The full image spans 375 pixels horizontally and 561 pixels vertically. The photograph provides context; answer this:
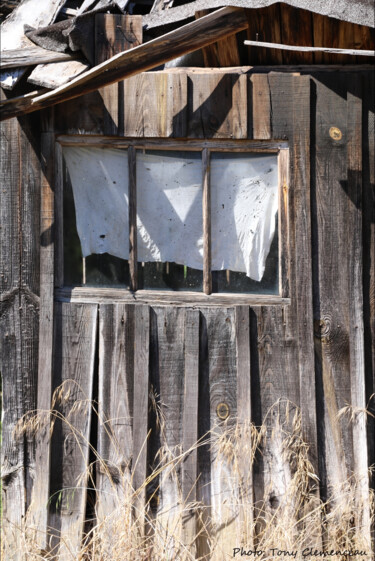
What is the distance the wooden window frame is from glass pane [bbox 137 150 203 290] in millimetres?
47

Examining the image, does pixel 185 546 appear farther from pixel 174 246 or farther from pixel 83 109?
pixel 83 109

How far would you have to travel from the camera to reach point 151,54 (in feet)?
10.7

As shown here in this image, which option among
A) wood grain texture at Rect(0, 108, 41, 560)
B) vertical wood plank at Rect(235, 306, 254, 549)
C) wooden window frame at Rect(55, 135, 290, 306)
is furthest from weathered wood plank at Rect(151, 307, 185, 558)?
wood grain texture at Rect(0, 108, 41, 560)

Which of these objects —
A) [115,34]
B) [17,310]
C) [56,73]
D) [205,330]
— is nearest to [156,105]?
[115,34]

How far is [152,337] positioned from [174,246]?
0.58m

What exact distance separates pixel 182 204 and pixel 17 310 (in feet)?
4.00

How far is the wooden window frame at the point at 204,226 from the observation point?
3588mm

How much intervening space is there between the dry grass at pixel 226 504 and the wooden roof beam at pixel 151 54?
175cm

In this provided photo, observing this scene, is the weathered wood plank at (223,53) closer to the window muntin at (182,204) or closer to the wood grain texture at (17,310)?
the window muntin at (182,204)

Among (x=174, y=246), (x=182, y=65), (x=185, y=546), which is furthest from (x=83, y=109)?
(x=185, y=546)

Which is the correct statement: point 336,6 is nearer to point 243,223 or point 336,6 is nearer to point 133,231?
point 243,223

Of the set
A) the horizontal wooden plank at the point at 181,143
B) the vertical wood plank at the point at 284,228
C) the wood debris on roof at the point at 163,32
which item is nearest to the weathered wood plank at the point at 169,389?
the vertical wood plank at the point at 284,228

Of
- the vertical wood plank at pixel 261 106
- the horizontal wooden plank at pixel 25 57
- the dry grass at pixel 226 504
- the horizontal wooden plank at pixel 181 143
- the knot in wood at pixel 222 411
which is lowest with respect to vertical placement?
the dry grass at pixel 226 504

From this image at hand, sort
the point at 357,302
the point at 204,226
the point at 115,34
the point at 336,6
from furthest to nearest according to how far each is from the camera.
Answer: the point at 204,226 → the point at 357,302 → the point at 115,34 → the point at 336,6
